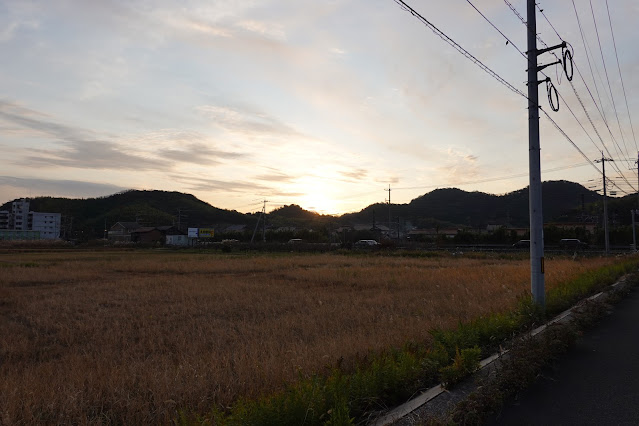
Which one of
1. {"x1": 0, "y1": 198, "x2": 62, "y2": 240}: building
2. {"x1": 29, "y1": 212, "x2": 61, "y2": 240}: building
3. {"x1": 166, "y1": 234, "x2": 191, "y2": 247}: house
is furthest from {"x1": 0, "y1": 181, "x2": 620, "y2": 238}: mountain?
{"x1": 166, "y1": 234, "x2": 191, "y2": 247}: house

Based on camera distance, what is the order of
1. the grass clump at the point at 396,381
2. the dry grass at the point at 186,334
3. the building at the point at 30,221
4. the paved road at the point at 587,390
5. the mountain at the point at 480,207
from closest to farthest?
the grass clump at the point at 396,381 < the paved road at the point at 587,390 < the dry grass at the point at 186,334 < the mountain at the point at 480,207 < the building at the point at 30,221

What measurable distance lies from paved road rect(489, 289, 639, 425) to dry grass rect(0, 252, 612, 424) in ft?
7.49

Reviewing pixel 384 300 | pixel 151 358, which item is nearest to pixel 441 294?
pixel 384 300

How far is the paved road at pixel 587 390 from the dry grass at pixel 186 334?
7.49 ft

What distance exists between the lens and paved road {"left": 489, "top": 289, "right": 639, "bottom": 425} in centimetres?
421

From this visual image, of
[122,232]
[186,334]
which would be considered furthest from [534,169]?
[122,232]

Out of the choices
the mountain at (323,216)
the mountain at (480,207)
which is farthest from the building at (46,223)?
the mountain at (480,207)

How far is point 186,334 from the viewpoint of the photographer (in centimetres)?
912

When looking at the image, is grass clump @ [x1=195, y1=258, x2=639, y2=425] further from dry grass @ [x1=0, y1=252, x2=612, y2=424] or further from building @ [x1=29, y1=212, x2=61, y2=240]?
building @ [x1=29, y1=212, x2=61, y2=240]

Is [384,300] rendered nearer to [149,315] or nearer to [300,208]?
[149,315]

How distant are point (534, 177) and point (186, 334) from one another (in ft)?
29.7

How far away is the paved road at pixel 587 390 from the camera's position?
421 cm

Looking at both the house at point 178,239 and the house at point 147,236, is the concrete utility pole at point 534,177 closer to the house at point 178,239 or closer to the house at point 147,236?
the house at point 178,239

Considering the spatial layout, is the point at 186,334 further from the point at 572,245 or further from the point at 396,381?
the point at 572,245
